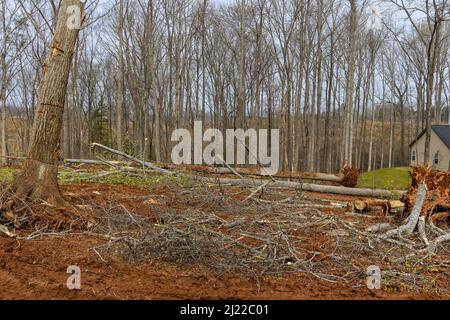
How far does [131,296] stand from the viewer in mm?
2865

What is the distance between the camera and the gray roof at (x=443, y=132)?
3241 centimetres

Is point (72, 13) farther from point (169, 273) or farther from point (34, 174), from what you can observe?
point (169, 273)

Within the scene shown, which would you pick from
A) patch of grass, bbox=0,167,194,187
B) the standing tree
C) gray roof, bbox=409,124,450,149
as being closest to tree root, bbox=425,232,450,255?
the standing tree

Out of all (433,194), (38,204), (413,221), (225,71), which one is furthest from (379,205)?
(225,71)

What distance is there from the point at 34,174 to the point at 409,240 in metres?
4.90

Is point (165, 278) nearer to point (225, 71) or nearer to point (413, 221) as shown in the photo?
point (413, 221)

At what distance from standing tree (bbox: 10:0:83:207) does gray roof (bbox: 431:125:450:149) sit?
3397 cm

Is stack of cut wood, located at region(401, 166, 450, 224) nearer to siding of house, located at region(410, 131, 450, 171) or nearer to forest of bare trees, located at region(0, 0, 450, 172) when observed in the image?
forest of bare trees, located at region(0, 0, 450, 172)

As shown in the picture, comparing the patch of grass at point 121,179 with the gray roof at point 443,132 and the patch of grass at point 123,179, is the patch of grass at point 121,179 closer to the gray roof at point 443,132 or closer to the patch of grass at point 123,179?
the patch of grass at point 123,179

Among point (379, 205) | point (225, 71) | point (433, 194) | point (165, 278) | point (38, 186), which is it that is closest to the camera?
point (165, 278)

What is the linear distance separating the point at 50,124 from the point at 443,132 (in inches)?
1402

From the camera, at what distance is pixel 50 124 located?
5.06 meters

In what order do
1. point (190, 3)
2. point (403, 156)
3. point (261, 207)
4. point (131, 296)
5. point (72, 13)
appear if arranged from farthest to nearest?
point (403, 156) < point (190, 3) < point (261, 207) < point (72, 13) < point (131, 296)
